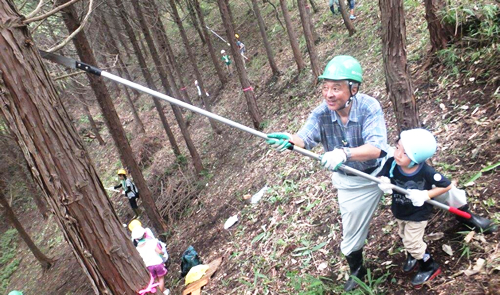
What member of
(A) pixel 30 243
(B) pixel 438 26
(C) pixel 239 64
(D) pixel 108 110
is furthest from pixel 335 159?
(A) pixel 30 243

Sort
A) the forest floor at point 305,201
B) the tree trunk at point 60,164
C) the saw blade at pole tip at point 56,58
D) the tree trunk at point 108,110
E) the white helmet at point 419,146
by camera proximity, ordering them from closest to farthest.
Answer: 1. the tree trunk at point 60,164
2. the white helmet at point 419,146
3. the saw blade at pole tip at point 56,58
4. the forest floor at point 305,201
5. the tree trunk at point 108,110

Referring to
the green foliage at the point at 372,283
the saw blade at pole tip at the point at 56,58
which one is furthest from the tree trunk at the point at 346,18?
the saw blade at pole tip at the point at 56,58

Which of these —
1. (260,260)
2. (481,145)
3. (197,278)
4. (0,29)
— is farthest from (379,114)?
(197,278)

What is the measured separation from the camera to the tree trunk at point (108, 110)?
6.21m

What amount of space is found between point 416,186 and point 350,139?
70 centimetres

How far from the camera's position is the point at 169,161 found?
1422 centimetres

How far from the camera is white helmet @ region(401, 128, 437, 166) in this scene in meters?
2.40

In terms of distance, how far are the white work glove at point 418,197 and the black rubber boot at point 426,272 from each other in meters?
0.68

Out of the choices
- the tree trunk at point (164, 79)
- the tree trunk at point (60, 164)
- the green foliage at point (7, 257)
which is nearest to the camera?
the tree trunk at point (60, 164)

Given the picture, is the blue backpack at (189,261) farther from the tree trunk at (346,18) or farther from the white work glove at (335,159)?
the tree trunk at (346,18)

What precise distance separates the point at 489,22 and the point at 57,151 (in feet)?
18.6

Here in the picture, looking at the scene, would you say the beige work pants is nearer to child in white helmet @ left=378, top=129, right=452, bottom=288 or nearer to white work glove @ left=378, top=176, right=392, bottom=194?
child in white helmet @ left=378, top=129, right=452, bottom=288

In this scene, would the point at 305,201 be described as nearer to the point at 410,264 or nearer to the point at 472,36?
the point at 410,264

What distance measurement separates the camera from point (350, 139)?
2744mm
